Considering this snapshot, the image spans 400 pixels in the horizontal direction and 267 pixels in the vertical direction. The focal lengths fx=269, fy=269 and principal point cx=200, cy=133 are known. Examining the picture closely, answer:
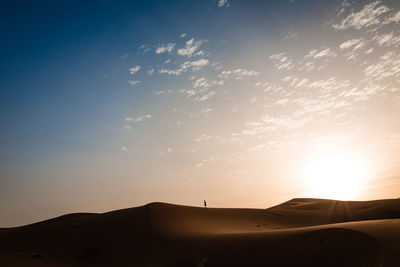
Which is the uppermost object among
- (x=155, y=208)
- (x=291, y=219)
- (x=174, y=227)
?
(x=155, y=208)

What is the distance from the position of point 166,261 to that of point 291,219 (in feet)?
59.5

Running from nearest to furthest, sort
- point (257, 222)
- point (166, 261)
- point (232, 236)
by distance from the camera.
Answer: point (166, 261) < point (232, 236) < point (257, 222)

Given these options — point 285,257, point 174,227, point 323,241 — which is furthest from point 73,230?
point 323,241

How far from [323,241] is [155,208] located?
12573 millimetres

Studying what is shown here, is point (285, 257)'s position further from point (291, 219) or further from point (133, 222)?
point (291, 219)

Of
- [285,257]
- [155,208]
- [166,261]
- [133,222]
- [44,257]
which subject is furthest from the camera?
[155,208]

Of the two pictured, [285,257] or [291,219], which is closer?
[285,257]

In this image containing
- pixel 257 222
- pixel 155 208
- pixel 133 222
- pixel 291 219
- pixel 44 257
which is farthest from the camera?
pixel 291 219

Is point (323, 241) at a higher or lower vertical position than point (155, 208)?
lower

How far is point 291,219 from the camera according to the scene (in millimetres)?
25578

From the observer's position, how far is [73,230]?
15.5 m

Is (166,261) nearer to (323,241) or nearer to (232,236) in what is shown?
(232,236)

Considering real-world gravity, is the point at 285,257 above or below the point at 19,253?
below

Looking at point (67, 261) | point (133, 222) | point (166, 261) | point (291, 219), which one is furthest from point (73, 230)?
point (291, 219)
